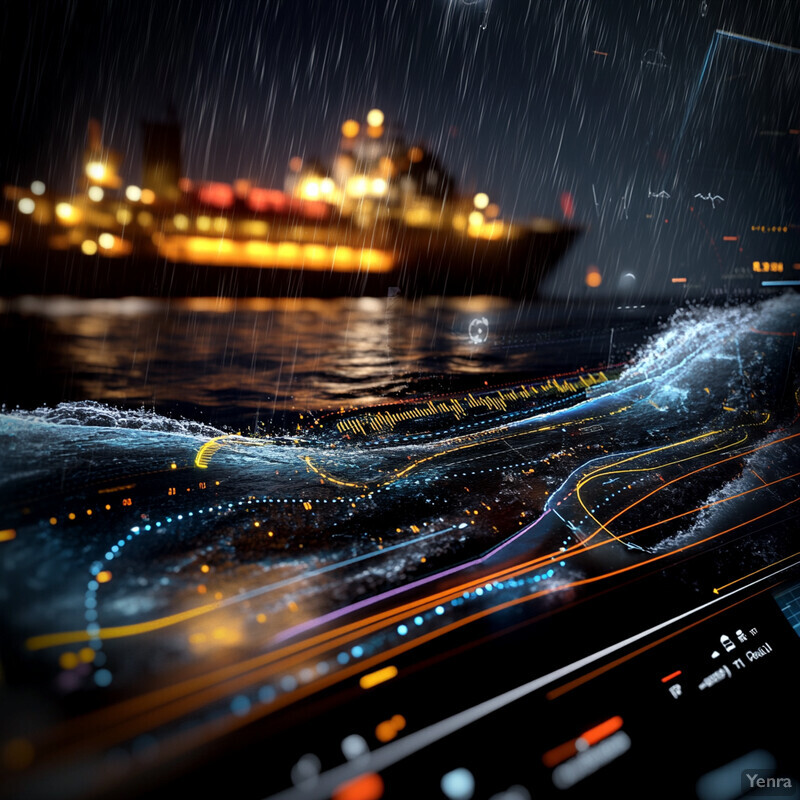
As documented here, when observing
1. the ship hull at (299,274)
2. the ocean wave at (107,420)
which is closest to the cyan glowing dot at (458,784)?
A: the ocean wave at (107,420)

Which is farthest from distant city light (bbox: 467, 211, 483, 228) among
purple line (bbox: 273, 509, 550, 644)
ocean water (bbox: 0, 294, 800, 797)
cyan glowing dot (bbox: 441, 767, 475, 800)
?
cyan glowing dot (bbox: 441, 767, 475, 800)

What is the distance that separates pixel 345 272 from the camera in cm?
3631

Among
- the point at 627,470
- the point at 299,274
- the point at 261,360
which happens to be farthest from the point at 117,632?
the point at 299,274

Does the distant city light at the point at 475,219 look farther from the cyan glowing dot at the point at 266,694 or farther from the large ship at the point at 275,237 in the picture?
the cyan glowing dot at the point at 266,694

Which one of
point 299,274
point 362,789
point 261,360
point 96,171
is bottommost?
point 362,789

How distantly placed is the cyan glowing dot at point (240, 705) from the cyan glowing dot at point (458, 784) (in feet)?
2.08

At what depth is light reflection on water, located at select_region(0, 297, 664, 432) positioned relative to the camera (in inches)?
277

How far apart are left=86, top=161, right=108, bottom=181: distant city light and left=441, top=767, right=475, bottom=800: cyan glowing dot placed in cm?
4130

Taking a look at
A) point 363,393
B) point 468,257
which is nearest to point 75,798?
point 363,393

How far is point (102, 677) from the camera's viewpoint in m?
A: 1.59

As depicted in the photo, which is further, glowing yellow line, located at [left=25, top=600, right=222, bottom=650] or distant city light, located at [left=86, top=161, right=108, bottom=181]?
distant city light, located at [left=86, top=161, right=108, bottom=181]

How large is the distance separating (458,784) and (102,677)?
1.16m

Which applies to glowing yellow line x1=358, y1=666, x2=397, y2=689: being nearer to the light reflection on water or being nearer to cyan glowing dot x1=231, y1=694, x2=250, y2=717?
cyan glowing dot x1=231, y1=694, x2=250, y2=717

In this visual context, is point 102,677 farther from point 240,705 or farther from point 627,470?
point 627,470
